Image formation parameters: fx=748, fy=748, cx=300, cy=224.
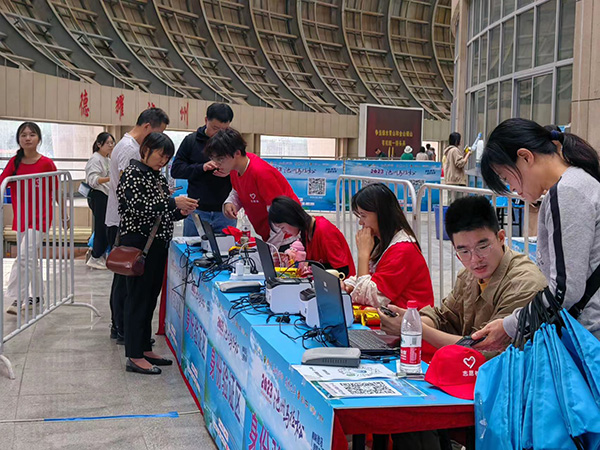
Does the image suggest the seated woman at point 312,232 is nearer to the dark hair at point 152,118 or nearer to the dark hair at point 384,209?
the dark hair at point 384,209

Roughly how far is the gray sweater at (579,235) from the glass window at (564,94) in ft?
22.1

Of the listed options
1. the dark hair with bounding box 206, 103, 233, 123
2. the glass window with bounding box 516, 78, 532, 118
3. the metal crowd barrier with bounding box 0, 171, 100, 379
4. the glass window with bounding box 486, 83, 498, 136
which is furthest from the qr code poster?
the glass window with bounding box 486, 83, 498, 136

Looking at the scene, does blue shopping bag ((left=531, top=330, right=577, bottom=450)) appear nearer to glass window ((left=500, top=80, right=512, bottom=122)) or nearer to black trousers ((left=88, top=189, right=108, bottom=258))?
black trousers ((left=88, top=189, right=108, bottom=258))

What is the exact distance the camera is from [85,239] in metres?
9.16

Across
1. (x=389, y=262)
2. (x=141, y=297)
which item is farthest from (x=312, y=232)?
(x=141, y=297)

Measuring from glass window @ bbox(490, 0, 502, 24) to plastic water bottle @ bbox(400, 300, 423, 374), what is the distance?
9.66 m

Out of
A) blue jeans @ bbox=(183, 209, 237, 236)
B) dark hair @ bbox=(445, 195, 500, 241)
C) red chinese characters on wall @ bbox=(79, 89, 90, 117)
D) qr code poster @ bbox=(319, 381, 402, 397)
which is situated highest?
red chinese characters on wall @ bbox=(79, 89, 90, 117)

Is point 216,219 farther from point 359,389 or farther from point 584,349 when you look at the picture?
point 584,349

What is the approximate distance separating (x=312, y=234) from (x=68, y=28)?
14996 millimetres

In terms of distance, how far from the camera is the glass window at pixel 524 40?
940cm

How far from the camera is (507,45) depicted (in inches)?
408

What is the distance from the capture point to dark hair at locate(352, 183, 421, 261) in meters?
3.11

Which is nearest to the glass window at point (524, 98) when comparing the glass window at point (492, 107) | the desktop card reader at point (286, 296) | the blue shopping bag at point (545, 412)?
the glass window at point (492, 107)

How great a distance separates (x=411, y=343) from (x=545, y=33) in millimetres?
7646
